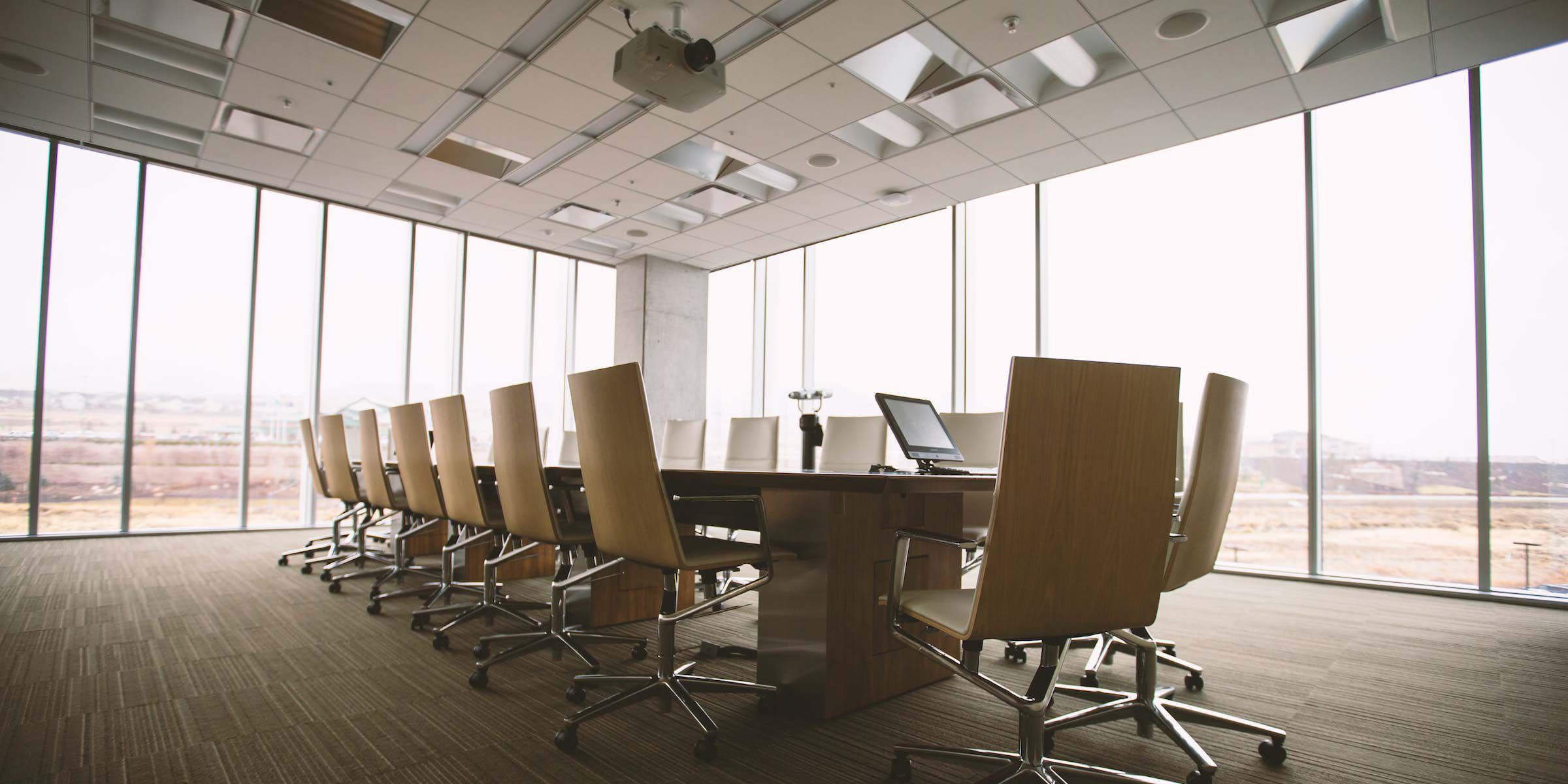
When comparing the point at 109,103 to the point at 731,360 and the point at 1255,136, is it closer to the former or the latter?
the point at 731,360

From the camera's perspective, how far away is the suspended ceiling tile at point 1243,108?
484 cm

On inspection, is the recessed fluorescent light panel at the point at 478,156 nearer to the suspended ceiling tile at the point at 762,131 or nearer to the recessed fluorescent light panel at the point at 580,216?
the recessed fluorescent light panel at the point at 580,216

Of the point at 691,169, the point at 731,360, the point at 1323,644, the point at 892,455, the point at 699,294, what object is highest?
the point at 691,169

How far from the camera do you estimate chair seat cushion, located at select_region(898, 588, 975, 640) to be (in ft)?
5.40

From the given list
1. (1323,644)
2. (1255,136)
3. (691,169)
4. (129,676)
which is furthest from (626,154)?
(1323,644)

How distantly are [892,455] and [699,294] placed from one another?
3611 millimetres

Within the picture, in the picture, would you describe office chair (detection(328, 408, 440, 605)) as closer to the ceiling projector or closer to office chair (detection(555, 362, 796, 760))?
office chair (detection(555, 362, 796, 760))

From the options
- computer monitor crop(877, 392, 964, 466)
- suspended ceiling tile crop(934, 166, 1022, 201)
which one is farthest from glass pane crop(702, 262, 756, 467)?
computer monitor crop(877, 392, 964, 466)

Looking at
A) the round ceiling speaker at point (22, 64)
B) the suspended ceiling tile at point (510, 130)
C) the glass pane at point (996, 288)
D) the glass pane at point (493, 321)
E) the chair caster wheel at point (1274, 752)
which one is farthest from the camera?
the glass pane at point (493, 321)

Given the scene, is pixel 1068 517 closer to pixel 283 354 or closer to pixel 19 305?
pixel 283 354

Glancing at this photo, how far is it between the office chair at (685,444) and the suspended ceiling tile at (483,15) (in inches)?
107

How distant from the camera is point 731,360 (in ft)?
31.5

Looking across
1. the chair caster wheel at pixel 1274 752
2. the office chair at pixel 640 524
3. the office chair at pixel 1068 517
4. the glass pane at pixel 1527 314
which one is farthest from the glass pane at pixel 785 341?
the office chair at pixel 1068 517

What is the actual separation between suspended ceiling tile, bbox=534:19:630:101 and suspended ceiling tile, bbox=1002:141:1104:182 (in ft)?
10.7
